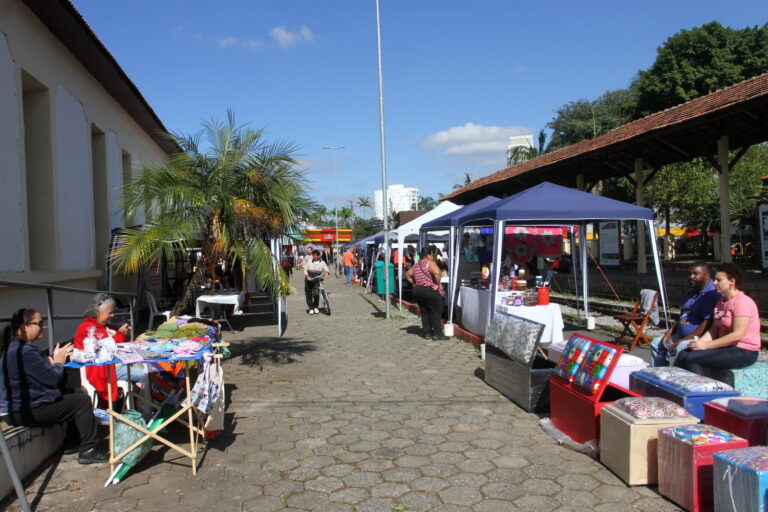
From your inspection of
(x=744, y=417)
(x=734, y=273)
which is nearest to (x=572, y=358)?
(x=744, y=417)

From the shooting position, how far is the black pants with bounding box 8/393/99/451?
4288 mm

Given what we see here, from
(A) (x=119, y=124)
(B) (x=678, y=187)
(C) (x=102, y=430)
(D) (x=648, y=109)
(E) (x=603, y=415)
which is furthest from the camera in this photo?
(D) (x=648, y=109)

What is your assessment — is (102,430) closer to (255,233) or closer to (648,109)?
(255,233)

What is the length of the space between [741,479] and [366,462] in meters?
2.56

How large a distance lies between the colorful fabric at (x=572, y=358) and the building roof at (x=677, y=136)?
796 cm

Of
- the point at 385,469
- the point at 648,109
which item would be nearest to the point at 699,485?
the point at 385,469

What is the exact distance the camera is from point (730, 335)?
514 centimetres

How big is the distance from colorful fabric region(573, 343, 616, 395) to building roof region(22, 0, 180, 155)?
606 centimetres

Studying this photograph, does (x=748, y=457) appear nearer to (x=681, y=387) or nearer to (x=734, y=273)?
(x=681, y=387)

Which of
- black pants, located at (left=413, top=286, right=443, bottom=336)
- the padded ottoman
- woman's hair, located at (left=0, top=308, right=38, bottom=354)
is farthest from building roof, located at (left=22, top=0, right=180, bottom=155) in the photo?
the padded ottoman

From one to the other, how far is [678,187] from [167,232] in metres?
25.5

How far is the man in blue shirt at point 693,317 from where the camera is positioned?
6133 mm

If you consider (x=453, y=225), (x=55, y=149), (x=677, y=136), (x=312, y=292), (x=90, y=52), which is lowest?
(x=312, y=292)

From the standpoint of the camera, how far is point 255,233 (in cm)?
732
